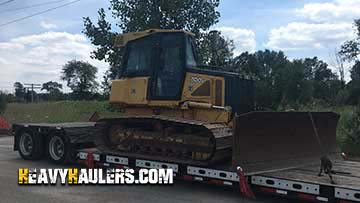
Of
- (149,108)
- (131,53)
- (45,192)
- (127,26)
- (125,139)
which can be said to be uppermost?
(127,26)

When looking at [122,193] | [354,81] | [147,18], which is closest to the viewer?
[122,193]

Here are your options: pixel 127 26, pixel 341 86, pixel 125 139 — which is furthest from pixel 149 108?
pixel 341 86

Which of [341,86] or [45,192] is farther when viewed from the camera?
[341,86]

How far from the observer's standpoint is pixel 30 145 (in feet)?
41.6

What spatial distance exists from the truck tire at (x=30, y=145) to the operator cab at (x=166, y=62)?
3623mm

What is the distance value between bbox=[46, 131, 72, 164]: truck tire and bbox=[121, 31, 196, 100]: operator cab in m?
2.63

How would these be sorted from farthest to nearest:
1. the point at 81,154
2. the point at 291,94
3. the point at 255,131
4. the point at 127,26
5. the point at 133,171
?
the point at 291,94
the point at 127,26
the point at 81,154
the point at 133,171
the point at 255,131

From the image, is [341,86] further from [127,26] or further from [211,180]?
[211,180]

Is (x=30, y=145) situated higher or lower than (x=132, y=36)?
lower

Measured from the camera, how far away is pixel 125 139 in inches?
408

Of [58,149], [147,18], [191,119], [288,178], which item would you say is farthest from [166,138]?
[147,18]

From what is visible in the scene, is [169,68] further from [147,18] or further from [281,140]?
[147,18]

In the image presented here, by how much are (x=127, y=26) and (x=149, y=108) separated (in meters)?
13.4

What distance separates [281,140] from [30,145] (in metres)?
7.01
